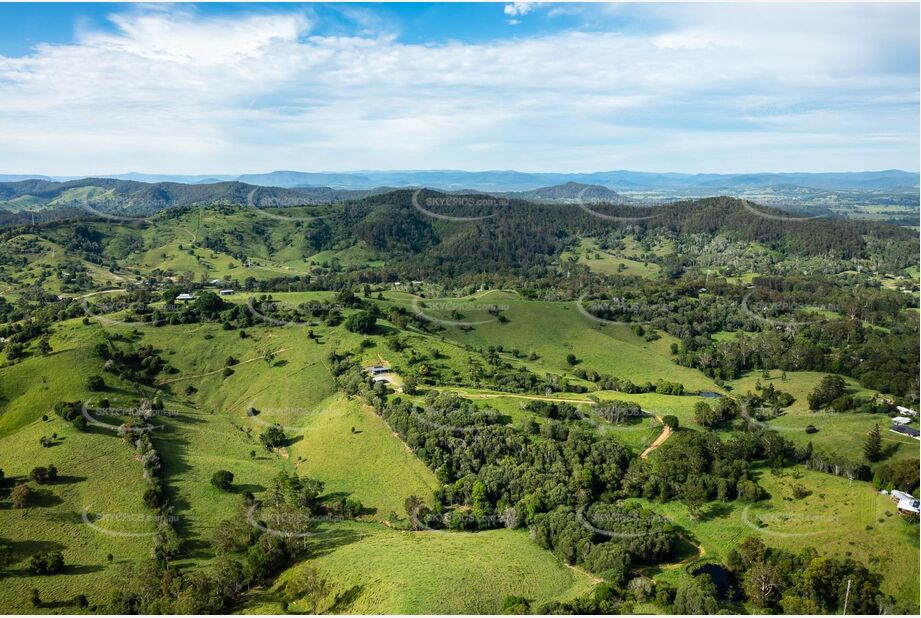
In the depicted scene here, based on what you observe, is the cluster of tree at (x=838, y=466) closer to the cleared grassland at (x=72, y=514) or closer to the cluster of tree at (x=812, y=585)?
the cluster of tree at (x=812, y=585)

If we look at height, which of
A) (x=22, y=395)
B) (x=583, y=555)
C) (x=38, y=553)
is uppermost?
(x=22, y=395)

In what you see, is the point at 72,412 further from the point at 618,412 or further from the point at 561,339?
the point at 561,339

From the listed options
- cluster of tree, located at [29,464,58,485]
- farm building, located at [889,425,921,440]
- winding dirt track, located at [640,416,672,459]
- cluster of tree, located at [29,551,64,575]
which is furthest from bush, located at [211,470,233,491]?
farm building, located at [889,425,921,440]

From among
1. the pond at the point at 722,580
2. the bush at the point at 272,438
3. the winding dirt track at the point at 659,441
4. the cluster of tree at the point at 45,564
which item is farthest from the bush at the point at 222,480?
the winding dirt track at the point at 659,441

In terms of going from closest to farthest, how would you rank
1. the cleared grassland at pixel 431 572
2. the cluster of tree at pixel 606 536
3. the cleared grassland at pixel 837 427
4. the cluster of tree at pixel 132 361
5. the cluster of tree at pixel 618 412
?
the cleared grassland at pixel 431 572 < the cluster of tree at pixel 606 536 < the cleared grassland at pixel 837 427 < the cluster of tree at pixel 618 412 < the cluster of tree at pixel 132 361

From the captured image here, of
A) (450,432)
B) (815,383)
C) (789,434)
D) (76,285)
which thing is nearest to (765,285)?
(815,383)

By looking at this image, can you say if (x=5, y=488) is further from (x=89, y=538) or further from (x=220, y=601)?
(x=220, y=601)

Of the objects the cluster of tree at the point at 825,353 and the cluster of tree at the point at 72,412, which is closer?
the cluster of tree at the point at 72,412

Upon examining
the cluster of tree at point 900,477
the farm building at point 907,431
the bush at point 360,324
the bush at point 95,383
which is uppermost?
the bush at point 360,324
